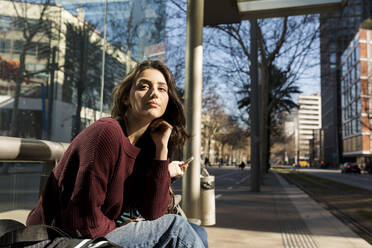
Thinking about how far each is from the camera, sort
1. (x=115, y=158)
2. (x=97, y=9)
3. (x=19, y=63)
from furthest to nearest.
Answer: (x=97, y=9), (x=19, y=63), (x=115, y=158)

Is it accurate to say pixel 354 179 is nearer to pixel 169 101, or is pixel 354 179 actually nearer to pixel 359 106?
pixel 169 101

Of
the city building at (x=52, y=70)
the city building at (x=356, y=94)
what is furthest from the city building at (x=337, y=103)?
the city building at (x=52, y=70)

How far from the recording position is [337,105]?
88.4 m

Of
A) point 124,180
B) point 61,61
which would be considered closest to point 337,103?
point 61,61

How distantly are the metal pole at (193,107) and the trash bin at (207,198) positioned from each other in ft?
1.20

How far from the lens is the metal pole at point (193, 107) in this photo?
387 centimetres

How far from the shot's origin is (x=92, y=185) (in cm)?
142

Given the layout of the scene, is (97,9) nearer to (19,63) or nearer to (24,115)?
(19,63)

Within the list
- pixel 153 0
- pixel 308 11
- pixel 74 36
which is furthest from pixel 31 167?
pixel 308 11

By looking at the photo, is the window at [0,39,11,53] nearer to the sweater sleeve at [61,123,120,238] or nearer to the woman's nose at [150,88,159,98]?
the woman's nose at [150,88,159,98]

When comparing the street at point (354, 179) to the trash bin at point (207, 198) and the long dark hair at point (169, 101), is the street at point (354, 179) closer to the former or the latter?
the trash bin at point (207, 198)

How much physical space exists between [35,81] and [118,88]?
88cm

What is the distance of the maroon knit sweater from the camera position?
4.66ft

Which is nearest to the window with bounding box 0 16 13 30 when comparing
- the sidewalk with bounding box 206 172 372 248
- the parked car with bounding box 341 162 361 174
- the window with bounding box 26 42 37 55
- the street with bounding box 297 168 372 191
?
the window with bounding box 26 42 37 55
